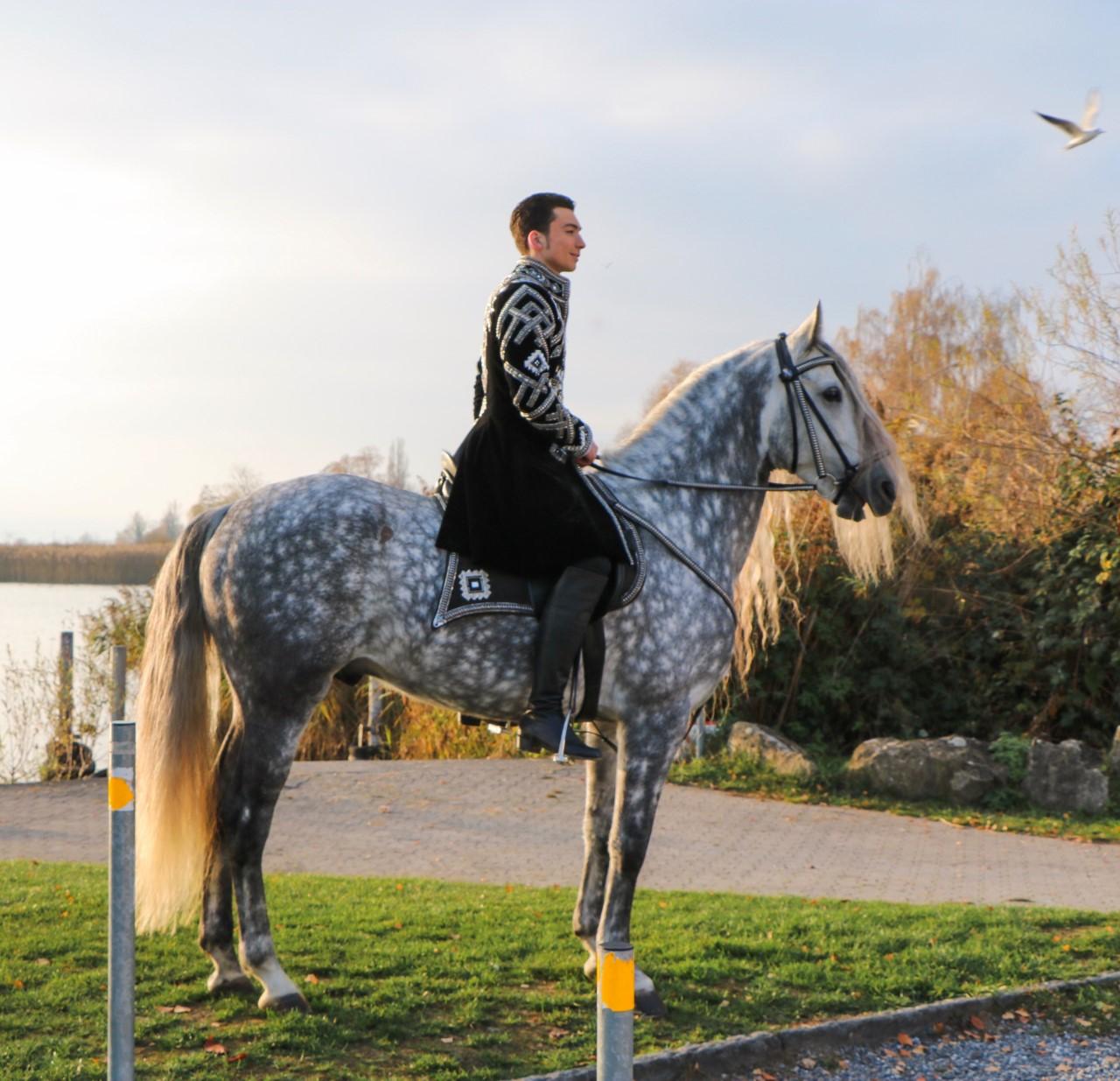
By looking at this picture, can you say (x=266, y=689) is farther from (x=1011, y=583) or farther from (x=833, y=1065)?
(x=1011, y=583)

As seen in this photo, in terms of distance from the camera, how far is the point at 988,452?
13586mm

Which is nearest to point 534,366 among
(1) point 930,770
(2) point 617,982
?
(2) point 617,982

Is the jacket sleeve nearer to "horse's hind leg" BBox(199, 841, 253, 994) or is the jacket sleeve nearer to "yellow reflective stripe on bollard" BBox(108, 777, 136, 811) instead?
"yellow reflective stripe on bollard" BBox(108, 777, 136, 811)

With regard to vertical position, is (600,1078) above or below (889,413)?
below

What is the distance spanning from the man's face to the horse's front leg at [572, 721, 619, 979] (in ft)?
6.43

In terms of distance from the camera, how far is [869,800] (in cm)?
1142

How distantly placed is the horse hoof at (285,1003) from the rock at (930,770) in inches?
313

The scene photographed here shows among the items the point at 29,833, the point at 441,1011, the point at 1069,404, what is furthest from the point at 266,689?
the point at 1069,404

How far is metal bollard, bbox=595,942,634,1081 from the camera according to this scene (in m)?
2.66

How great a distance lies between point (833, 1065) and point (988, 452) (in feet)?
33.0

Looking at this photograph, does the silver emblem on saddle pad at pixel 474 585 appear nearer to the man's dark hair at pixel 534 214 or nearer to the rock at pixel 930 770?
the man's dark hair at pixel 534 214

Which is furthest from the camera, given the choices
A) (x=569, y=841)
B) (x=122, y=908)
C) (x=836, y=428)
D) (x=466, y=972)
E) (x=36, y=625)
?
(x=36, y=625)

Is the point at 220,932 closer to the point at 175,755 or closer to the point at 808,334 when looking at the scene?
the point at 175,755

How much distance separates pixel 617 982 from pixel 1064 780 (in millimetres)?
9652
